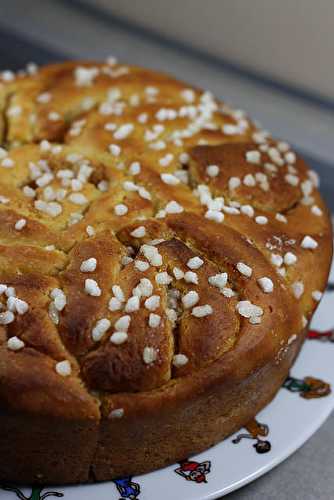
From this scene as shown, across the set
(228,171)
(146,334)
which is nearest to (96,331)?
(146,334)

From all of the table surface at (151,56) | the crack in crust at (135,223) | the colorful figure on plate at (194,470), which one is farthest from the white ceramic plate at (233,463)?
the table surface at (151,56)

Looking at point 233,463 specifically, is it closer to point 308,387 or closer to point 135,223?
point 308,387

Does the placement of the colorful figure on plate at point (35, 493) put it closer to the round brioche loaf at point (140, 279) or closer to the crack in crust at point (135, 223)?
the round brioche loaf at point (140, 279)

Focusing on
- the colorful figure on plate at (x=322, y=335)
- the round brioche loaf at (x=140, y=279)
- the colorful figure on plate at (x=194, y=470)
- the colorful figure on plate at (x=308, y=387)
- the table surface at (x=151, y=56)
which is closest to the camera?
the round brioche loaf at (x=140, y=279)

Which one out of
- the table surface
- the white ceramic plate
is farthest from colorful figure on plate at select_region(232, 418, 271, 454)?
the table surface

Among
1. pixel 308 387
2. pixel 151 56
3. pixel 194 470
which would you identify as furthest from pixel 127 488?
pixel 151 56

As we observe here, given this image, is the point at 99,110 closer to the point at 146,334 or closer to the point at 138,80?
the point at 138,80
